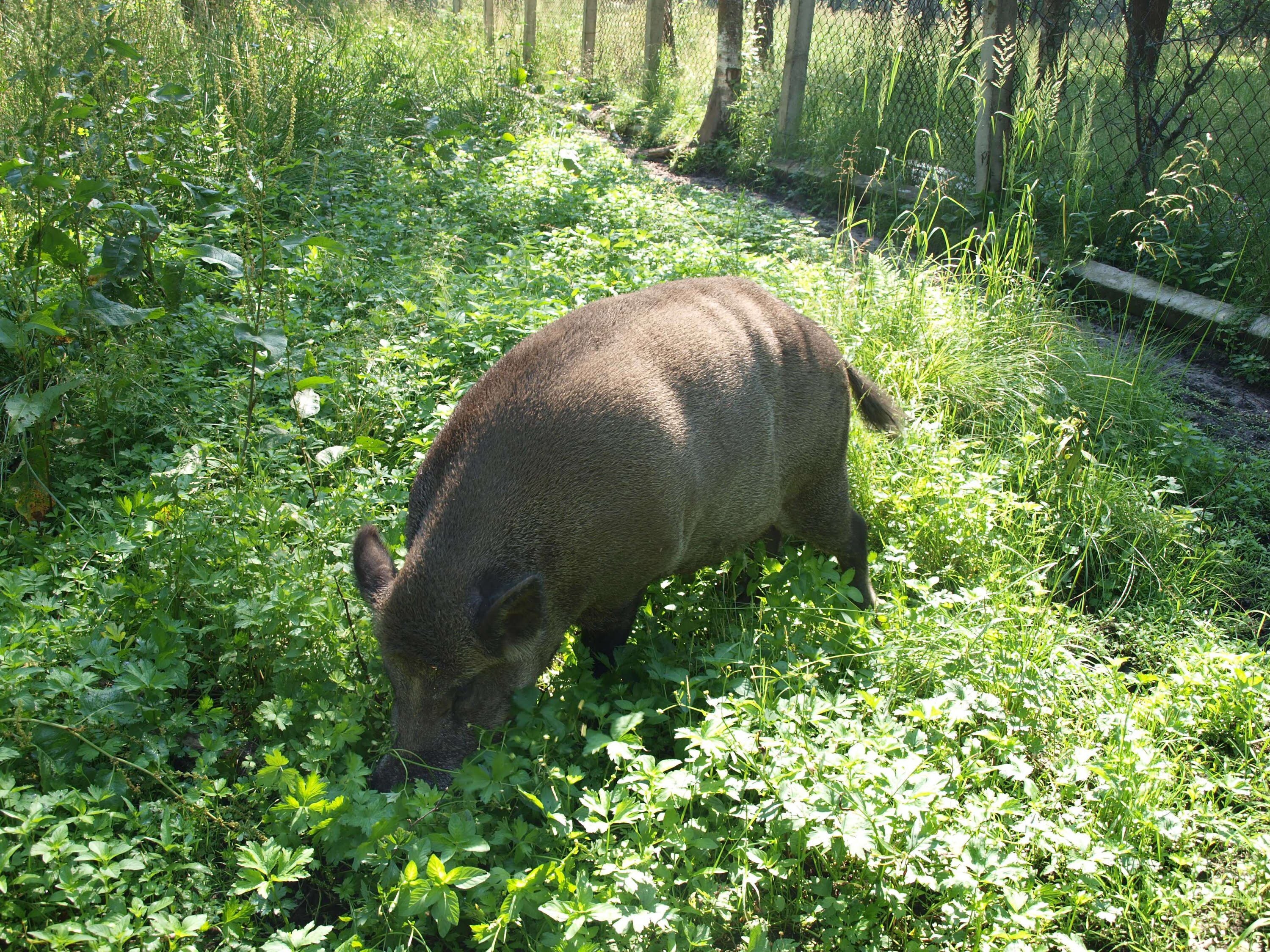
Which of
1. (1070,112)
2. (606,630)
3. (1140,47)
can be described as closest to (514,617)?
(606,630)

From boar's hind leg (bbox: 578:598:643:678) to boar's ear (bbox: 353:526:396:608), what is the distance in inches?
28.8

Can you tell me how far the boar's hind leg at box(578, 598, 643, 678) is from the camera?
11.1ft

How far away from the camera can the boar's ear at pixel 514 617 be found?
2.73 metres

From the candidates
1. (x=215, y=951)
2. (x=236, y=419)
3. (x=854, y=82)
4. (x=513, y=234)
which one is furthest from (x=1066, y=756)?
(x=854, y=82)

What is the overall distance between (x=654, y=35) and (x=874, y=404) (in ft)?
31.8

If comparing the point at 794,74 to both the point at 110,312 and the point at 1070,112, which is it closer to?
the point at 1070,112

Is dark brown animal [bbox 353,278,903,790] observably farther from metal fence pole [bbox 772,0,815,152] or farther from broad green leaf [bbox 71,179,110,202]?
metal fence pole [bbox 772,0,815,152]

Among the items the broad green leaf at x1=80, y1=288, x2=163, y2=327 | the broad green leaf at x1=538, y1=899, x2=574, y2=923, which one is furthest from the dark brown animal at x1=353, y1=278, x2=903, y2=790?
the broad green leaf at x1=80, y1=288, x2=163, y2=327

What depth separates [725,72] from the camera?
1048 centimetres

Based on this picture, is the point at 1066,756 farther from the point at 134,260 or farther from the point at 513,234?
the point at 513,234

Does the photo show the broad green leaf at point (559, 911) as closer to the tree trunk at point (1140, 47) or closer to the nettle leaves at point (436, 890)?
the nettle leaves at point (436, 890)

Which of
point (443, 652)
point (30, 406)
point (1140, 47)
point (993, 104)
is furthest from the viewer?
point (1140, 47)

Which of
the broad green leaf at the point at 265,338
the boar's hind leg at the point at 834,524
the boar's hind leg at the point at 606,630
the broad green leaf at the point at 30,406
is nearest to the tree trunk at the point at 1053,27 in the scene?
the boar's hind leg at the point at 834,524

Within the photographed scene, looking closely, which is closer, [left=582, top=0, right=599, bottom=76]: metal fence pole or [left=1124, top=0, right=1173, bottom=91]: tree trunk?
[left=1124, top=0, right=1173, bottom=91]: tree trunk
